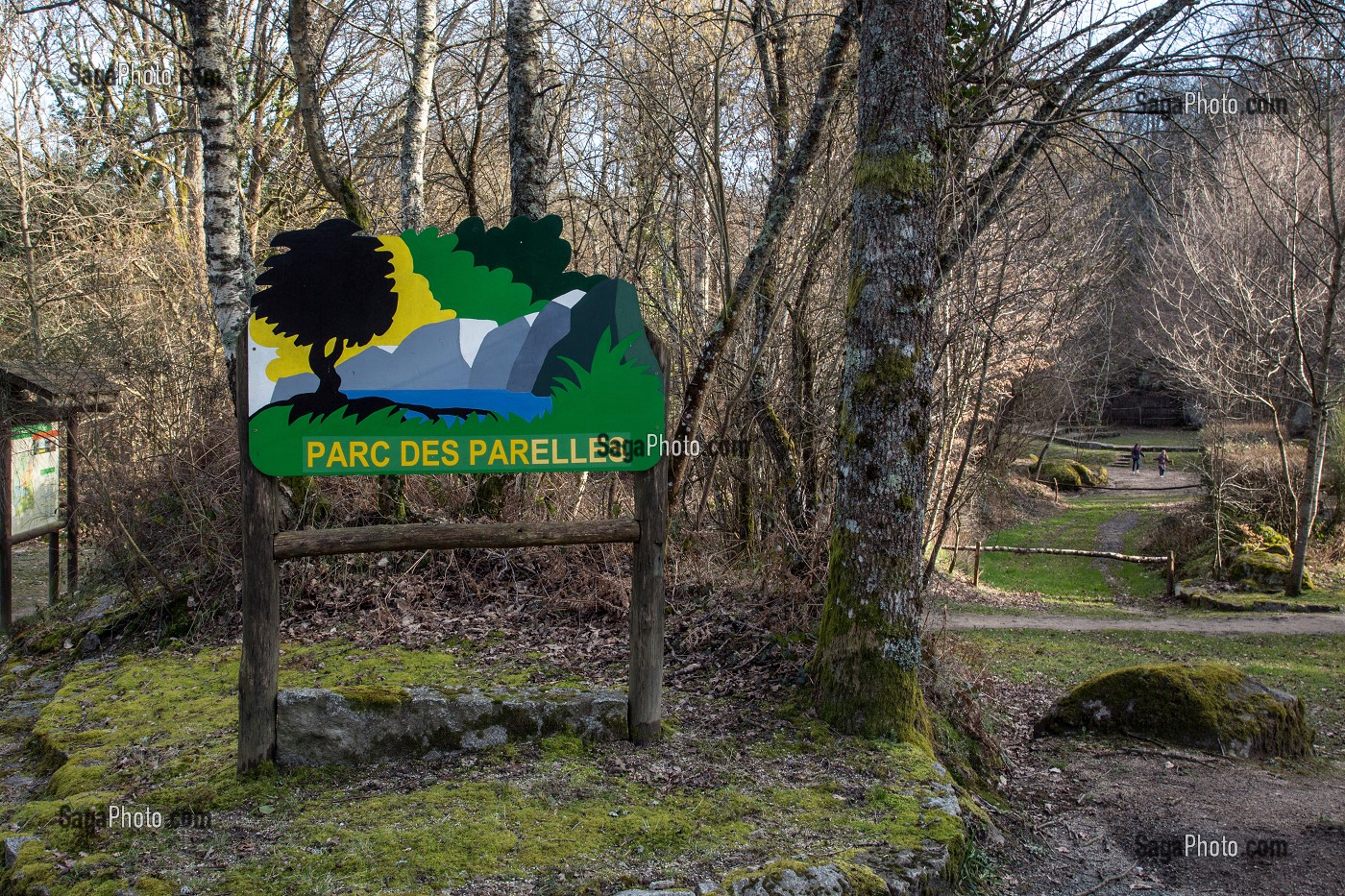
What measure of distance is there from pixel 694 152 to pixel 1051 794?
711 centimetres

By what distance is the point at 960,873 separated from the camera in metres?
4.04

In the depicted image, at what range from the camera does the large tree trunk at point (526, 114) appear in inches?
319

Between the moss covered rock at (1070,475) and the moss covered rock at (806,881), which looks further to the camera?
the moss covered rock at (1070,475)

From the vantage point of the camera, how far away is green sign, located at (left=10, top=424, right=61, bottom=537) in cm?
966

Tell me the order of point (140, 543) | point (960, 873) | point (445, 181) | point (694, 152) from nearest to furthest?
1. point (960, 873)
2. point (140, 543)
3. point (694, 152)
4. point (445, 181)

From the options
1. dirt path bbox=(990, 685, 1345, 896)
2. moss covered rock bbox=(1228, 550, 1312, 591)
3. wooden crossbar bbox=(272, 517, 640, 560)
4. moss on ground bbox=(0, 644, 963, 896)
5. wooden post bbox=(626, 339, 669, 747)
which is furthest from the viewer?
moss covered rock bbox=(1228, 550, 1312, 591)

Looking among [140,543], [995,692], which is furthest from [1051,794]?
[140,543]

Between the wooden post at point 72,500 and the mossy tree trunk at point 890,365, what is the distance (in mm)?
7661

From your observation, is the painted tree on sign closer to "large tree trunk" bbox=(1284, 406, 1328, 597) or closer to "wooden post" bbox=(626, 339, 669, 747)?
"wooden post" bbox=(626, 339, 669, 747)

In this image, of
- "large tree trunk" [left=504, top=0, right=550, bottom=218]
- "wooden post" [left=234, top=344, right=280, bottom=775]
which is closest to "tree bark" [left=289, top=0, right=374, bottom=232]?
"large tree trunk" [left=504, top=0, right=550, bottom=218]

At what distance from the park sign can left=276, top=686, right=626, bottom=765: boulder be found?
3.92 feet

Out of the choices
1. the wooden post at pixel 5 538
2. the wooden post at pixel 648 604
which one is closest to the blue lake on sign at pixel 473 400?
the wooden post at pixel 648 604

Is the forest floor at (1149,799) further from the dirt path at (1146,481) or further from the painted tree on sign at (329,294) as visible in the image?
the dirt path at (1146,481)

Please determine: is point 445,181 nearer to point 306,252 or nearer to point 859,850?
point 306,252
